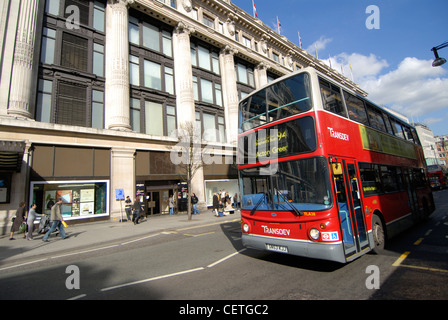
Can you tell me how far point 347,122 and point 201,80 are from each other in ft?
66.7

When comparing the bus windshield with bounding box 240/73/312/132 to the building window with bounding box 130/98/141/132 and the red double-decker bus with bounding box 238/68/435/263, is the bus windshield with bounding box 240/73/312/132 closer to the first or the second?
the red double-decker bus with bounding box 238/68/435/263

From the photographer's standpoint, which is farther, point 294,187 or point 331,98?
point 331,98

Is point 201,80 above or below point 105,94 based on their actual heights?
above

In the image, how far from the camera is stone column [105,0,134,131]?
55.4ft

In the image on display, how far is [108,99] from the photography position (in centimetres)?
1722

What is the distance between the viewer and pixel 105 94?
17.3 meters

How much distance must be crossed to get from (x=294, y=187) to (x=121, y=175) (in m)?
14.4

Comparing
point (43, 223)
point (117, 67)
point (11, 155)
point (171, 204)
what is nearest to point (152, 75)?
point (117, 67)

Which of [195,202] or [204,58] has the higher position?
[204,58]

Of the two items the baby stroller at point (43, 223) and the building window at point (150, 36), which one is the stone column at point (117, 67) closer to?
the building window at point (150, 36)

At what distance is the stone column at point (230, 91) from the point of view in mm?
24645

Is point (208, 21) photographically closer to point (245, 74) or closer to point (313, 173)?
point (245, 74)
